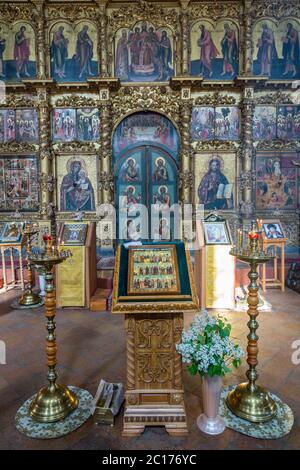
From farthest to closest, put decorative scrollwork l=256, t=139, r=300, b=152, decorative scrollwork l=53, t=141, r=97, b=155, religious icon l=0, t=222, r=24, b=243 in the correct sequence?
decorative scrollwork l=53, t=141, r=97, b=155 < decorative scrollwork l=256, t=139, r=300, b=152 < religious icon l=0, t=222, r=24, b=243

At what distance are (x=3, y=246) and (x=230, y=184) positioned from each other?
6.39 m

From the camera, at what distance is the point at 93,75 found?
9812 mm

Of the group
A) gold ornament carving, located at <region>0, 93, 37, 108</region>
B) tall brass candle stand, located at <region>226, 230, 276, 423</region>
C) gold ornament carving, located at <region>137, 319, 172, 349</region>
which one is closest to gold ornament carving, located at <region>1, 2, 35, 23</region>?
gold ornament carving, located at <region>0, 93, 37, 108</region>

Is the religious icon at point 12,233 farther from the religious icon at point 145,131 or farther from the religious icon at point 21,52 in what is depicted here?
the religious icon at point 21,52

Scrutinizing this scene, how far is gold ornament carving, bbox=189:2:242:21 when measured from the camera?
9695mm

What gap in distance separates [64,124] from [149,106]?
253cm

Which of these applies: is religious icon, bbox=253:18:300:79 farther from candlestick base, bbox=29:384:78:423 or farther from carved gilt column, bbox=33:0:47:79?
candlestick base, bbox=29:384:78:423

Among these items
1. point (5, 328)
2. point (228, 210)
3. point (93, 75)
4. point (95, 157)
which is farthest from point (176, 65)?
point (5, 328)

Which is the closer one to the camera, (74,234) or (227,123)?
(74,234)

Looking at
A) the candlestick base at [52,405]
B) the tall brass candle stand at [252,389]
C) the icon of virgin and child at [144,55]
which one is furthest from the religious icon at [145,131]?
the candlestick base at [52,405]

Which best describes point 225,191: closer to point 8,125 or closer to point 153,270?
point 8,125

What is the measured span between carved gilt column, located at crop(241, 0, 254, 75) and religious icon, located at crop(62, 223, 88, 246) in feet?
21.9

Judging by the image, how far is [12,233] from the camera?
7516 mm

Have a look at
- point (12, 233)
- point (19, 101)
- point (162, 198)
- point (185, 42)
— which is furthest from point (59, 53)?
point (12, 233)
